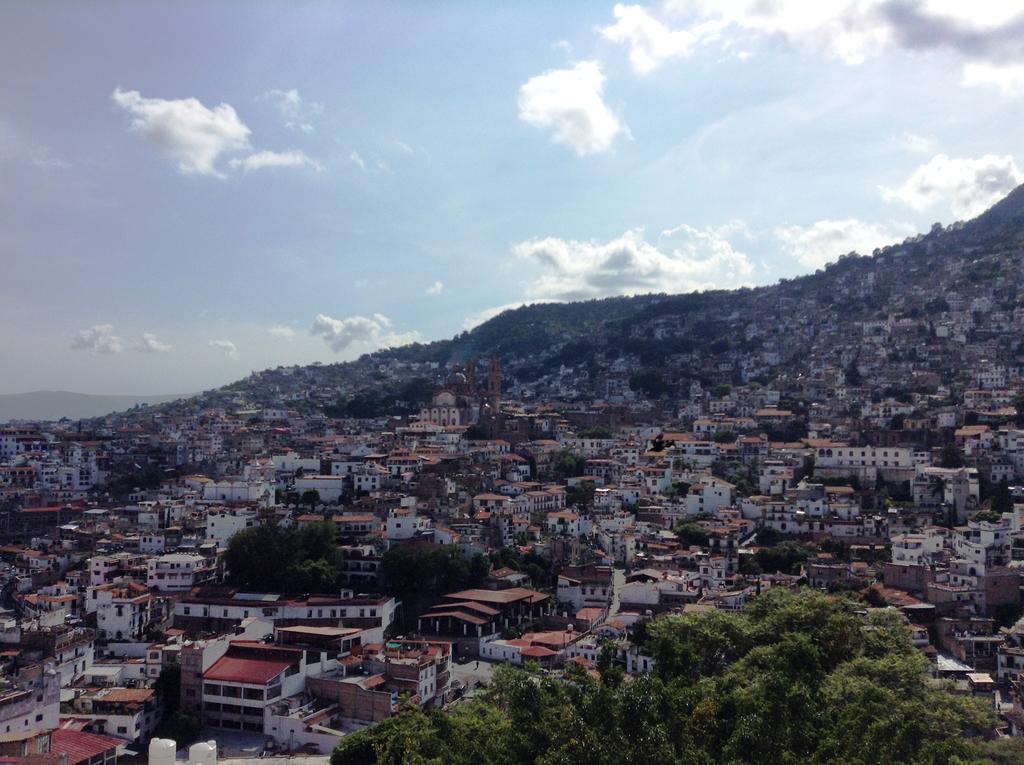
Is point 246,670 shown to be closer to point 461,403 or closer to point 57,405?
point 461,403

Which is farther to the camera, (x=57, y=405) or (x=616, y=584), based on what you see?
(x=57, y=405)

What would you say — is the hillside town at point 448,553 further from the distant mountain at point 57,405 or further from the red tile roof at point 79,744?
the distant mountain at point 57,405

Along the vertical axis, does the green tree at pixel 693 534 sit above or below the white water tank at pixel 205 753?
below

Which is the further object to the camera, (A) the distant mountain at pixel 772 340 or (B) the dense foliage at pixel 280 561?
(A) the distant mountain at pixel 772 340

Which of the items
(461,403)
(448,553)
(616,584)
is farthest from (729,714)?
(461,403)

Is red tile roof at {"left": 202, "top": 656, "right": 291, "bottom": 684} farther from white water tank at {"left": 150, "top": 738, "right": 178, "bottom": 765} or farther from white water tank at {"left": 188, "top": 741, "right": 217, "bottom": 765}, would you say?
white water tank at {"left": 150, "top": 738, "right": 178, "bottom": 765}

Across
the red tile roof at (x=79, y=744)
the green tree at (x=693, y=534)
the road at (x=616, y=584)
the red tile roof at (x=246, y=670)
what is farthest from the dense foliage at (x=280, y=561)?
the green tree at (x=693, y=534)
